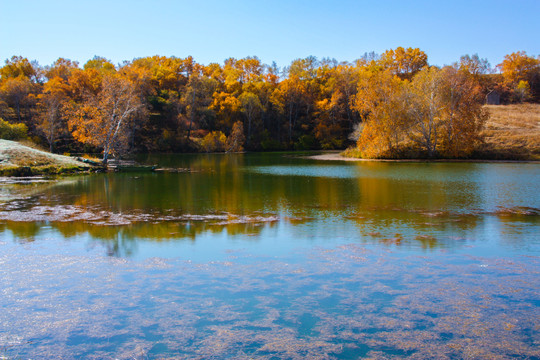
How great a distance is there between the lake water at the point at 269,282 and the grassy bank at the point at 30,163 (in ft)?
45.3

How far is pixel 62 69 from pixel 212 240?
78.6 metres

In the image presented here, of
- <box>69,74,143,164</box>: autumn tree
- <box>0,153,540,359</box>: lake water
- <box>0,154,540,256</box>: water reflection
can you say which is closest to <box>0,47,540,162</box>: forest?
<box>69,74,143,164</box>: autumn tree

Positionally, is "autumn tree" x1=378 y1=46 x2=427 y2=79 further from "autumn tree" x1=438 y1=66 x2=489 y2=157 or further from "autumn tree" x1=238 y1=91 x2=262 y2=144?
"autumn tree" x1=438 y1=66 x2=489 y2=157

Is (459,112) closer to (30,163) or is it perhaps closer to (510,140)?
(510,140)

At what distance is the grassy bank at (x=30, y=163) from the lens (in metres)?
26.0

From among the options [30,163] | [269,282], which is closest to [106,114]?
[30,163]

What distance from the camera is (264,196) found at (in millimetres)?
18094

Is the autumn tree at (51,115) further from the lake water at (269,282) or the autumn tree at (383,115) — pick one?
the lake water at (269,282)

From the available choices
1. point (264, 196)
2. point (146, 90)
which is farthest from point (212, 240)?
point (146, 90)

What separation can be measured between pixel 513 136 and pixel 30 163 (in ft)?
164

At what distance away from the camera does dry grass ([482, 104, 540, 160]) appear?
143 feet

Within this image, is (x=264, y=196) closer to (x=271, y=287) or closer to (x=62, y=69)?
(x=271, y=287)

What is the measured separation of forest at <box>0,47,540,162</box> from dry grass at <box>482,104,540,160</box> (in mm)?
2417

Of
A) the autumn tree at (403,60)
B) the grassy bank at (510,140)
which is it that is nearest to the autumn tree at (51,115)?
the grassy bank at (510,140)
